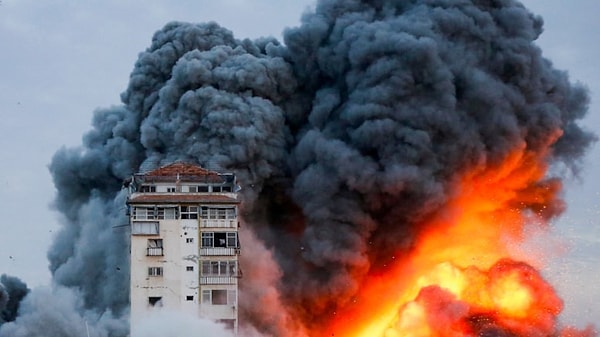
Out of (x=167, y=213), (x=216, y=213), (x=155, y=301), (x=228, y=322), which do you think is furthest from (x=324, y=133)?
(x=155, y=301)

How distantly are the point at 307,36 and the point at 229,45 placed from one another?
4.69 metres

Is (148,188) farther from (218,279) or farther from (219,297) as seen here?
(219,297)

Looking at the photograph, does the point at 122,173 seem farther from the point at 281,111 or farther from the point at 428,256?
the point at 428,256

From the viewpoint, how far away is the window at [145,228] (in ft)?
234

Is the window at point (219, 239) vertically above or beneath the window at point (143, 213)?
beneath

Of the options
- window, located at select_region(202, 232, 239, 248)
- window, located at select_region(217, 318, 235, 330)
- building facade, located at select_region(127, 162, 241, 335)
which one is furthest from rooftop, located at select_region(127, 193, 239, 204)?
window, located at select_region(217, 318, 235, 330)

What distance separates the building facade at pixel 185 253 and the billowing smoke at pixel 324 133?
174 centimetres

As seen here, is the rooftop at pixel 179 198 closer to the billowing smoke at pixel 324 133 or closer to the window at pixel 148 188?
the window at pixel 148 188

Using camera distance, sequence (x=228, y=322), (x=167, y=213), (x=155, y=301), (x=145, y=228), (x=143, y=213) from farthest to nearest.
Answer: (x=167, y=213), (x=143, y=213), (x=145, y=228), (x=155, y=301), (x=228, y=322)

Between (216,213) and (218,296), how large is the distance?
4.31 m

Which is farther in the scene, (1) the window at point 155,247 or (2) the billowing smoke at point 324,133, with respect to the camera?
(2) the billowing smoke at point 324,133

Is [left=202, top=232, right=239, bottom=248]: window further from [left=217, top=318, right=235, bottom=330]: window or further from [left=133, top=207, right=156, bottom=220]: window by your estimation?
[left=217, top=318, right=235, bottom=330]: window

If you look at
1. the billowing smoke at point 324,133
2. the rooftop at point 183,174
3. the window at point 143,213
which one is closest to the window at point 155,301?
the billowing smoke at point 324,133

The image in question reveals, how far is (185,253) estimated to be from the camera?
71625mm
